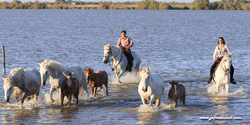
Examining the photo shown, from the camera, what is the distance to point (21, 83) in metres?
11.4

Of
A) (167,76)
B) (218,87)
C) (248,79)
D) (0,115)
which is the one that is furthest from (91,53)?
(0,115)

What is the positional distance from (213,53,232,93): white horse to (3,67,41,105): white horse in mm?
6918

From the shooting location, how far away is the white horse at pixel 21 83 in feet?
36.2

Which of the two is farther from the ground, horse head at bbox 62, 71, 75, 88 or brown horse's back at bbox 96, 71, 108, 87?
horse head at bbox 62, 71, 75, 88

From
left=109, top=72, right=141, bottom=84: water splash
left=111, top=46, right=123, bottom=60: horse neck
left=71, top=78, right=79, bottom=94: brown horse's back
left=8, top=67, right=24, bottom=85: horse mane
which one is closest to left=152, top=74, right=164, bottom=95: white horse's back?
left=71, top=78, right=79, bottom=94: brown horse's back

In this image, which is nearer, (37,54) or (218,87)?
(218,87)

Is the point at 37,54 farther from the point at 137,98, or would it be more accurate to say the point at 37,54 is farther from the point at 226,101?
the point at 226,101

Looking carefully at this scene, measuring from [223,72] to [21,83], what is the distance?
7.60m

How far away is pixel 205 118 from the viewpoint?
11039 millimetres

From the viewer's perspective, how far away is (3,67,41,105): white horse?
36.2 feet

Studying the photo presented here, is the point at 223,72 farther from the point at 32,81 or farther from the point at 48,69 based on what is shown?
the point at 32,81

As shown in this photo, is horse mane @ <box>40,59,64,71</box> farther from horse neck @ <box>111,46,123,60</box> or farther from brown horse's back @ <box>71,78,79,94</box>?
horse neck @ <box>111,46,123,60</box>

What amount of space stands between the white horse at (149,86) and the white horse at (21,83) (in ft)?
11.7

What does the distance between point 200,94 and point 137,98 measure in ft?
9.00
